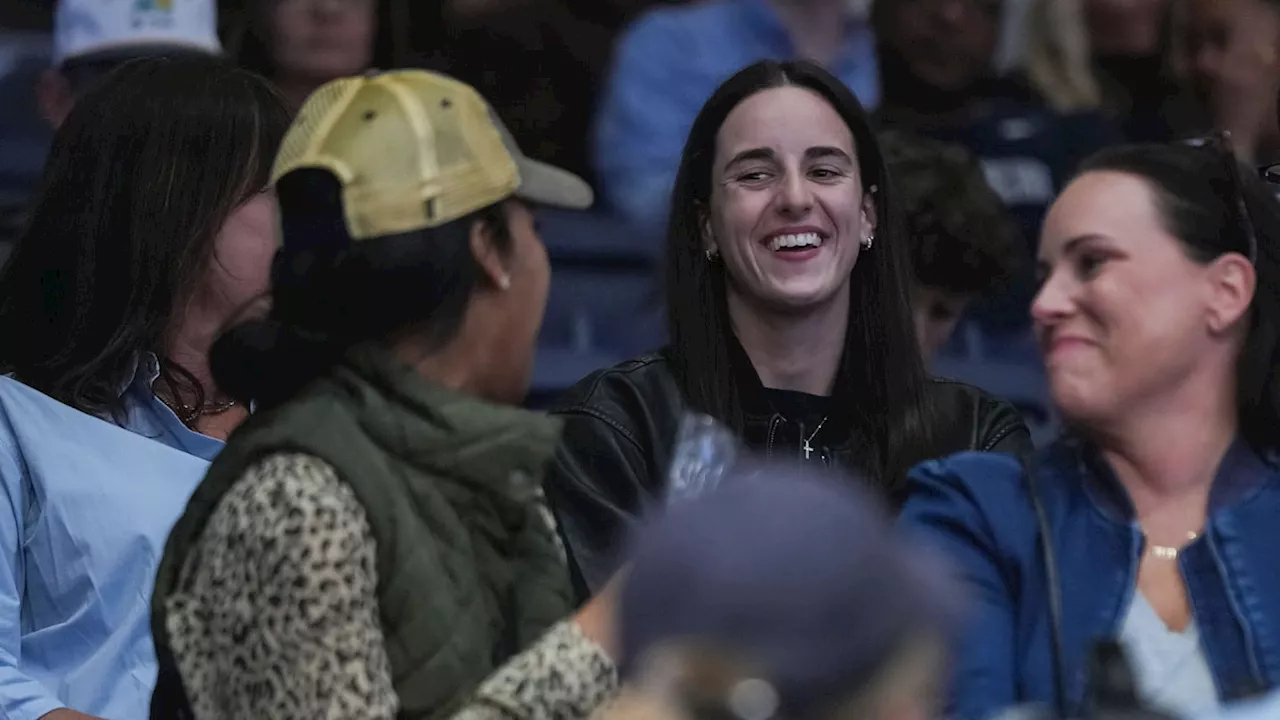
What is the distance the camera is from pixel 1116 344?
8.82ft

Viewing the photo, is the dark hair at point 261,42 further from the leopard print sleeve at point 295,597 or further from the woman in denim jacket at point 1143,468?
the leopard print sleeve at point 295,597

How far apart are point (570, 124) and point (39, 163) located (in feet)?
4.02

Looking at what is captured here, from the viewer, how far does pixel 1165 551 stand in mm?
2652

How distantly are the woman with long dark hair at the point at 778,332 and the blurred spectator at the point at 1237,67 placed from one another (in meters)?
1.80

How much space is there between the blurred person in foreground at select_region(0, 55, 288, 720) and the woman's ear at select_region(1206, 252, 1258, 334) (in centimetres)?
131

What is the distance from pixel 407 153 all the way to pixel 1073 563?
93cm

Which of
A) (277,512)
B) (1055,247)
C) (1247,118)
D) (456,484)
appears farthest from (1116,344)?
(1247,118)

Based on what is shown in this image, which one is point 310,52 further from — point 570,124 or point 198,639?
point 198,639

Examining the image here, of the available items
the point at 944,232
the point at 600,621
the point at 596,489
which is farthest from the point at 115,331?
the point at 944,232

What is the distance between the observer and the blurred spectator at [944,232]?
164 inches

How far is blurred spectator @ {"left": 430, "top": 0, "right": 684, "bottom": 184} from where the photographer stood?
201 inches

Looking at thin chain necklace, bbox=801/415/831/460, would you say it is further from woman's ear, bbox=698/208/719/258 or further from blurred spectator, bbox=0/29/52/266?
blurred spectator, bbox=0/29/52/266

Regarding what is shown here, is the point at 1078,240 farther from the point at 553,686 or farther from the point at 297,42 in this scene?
the point at 297,42

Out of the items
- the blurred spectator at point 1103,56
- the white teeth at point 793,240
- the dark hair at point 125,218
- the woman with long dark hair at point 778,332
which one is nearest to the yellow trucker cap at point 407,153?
the dark hair at point 125,218
